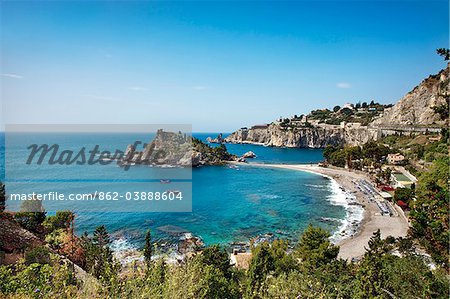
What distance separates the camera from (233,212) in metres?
30.8

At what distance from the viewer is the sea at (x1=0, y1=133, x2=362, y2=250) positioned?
79.6 ft

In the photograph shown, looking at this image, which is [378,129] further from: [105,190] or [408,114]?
[105,190]

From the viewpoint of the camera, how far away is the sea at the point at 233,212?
79.6ft

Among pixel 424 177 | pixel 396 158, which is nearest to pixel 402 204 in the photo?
pixel 424 177

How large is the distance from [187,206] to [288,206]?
39.4 feet

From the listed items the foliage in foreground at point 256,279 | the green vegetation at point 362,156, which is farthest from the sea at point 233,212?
the foliage in foreground at point 256,279

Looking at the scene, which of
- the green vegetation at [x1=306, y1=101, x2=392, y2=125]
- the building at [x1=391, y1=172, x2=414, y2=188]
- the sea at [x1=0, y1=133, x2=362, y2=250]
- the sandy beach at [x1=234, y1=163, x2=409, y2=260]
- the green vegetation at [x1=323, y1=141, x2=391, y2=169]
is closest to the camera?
the sandy beach at [x1=234, y1=163, x2=409, y2=260]

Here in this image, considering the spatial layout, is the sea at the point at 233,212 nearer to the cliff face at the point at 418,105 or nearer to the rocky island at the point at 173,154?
the rocky island at the point at 173,154

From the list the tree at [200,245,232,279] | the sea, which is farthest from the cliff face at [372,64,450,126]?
the tree at [200,245,232,279]

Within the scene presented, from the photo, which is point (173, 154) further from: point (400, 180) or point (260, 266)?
point (260, 266)

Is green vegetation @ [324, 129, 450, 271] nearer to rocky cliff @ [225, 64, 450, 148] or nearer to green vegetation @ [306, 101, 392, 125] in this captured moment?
rocky cliff @ [225, 64, 450, 148]

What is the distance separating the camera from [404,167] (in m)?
43.0

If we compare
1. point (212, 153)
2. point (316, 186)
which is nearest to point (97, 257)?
point (316, 186)

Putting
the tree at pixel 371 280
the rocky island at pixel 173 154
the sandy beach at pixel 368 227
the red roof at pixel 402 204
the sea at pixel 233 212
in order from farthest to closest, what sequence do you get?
1. the rocky island at pixel 173 154
2. the red roof at pixel 402 204
3. the sea at pixel 233 212
4. the sandy beach at pixel 368 227
5. the tree at pixel 371 280
